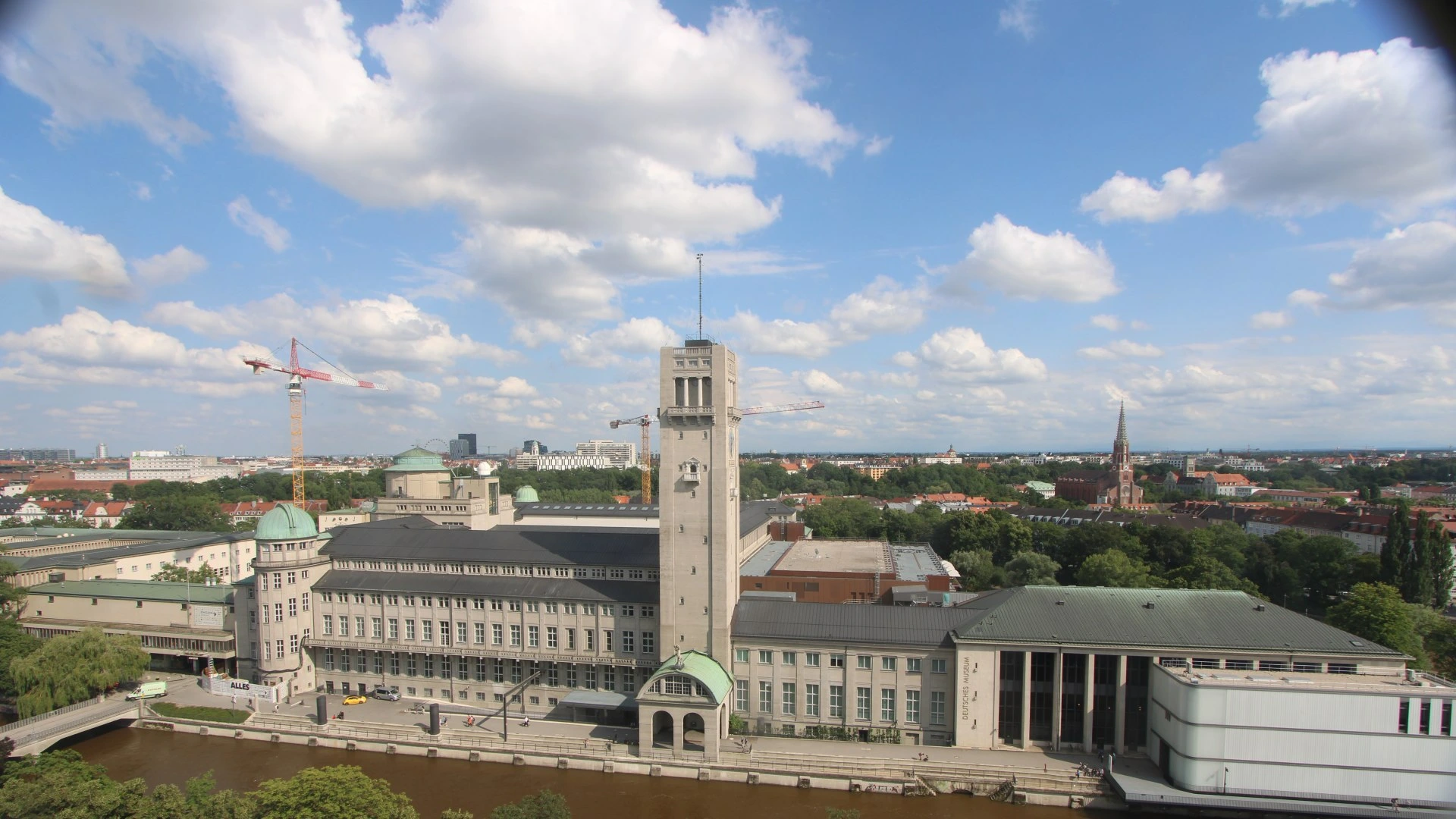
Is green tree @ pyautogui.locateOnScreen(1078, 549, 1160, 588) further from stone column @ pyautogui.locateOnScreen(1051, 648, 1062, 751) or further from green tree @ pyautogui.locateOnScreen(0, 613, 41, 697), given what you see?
green tree @ pyautogui.locateOnScreen(0, 613, 41, 697)

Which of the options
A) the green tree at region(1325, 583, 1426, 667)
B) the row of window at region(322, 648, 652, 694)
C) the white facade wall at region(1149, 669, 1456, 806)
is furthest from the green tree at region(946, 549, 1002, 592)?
the row of window at region(322, 648, 652, 694)

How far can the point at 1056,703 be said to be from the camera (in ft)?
152

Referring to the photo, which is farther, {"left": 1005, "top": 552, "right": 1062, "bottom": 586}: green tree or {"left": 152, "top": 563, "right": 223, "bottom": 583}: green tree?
{"left": 152, "top": 563, "right": 223, "bottom": 583}: green tree

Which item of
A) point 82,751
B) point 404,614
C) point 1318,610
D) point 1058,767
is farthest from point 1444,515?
point 82,751

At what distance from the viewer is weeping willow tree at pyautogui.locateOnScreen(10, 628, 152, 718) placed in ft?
172

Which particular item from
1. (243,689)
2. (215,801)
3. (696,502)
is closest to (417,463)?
(243,689)

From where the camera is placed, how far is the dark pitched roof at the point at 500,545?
57.1 meters

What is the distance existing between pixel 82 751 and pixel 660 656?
4026cm

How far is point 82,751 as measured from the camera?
49688 mm

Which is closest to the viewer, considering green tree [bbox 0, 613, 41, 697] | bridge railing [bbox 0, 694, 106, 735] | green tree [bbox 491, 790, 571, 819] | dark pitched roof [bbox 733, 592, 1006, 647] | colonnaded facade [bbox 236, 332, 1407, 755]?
green tree [bbox 491, 790, 571, 819]

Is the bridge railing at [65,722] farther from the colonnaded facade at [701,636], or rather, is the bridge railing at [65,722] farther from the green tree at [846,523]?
the green tree at [846,523]

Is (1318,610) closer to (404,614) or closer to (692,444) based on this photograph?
(692,444)

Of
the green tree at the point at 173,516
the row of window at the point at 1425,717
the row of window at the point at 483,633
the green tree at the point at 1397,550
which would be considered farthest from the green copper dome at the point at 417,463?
the green tree at the point at 1397,550

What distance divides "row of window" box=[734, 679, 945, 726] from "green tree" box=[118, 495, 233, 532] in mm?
117177
